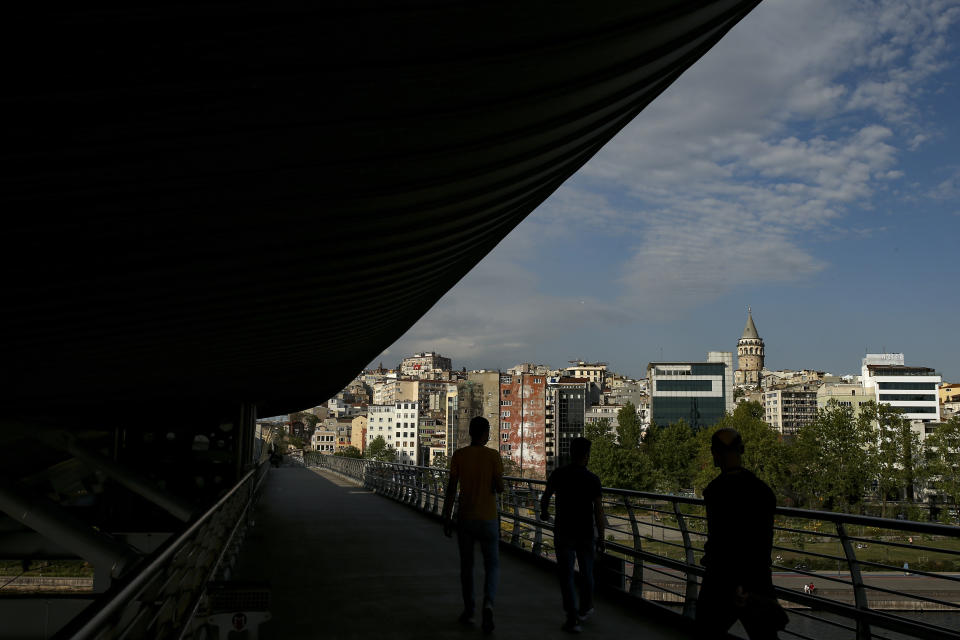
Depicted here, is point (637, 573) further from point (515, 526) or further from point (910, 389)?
point (910, 389)

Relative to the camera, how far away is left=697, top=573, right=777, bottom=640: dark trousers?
3.82 metres

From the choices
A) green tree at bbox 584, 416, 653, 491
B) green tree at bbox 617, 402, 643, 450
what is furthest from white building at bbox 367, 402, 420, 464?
green tree at bbox 584, 416, 653, 491

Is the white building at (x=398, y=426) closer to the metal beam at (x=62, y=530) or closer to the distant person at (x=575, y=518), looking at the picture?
the metal beam at (x=62, y=530)

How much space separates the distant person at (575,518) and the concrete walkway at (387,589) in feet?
1.38

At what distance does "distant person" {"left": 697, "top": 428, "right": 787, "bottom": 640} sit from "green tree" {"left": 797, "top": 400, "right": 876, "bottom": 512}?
225 feet

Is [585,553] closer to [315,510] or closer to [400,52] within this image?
[400,52]

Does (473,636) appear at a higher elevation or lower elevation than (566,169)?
lower

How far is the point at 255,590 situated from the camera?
6062mm

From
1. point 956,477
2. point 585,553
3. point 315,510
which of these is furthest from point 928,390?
point 585,553

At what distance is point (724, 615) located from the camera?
3898mm

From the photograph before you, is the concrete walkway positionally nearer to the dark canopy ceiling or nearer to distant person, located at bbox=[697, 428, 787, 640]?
distant person, located at bbox=[697, 428, 787, 640]

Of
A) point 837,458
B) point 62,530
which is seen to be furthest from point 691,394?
point 62,530

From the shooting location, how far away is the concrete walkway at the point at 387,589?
671cm

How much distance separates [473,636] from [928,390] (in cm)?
16756
